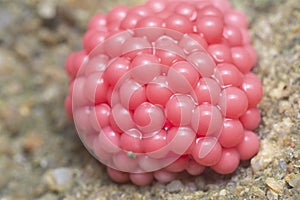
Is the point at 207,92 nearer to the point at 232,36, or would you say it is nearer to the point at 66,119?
the point at 232,36

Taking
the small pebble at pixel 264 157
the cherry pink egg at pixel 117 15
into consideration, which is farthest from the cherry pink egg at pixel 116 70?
the small pebble at pixel 264 157

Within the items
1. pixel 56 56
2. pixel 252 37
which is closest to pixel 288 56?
pixel 252 37

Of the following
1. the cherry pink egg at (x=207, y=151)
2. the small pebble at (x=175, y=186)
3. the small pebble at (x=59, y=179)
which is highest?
the cherry pink egg at (x=207, y=151)

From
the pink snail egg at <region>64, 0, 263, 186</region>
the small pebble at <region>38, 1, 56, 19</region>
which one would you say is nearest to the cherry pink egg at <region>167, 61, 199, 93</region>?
the pink snail egg at <region>64, 0, 263, 186</region>

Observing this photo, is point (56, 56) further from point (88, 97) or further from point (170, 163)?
point (170, 163)

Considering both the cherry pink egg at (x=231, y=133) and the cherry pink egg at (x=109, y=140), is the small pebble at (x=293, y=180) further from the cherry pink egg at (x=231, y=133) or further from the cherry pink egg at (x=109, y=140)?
the cherry pink egg at (x=109, y=140)

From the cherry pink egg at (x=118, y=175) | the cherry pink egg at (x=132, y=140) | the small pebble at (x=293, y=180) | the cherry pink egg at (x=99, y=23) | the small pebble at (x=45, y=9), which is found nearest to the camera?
the small pebble at (x=293, y=180)

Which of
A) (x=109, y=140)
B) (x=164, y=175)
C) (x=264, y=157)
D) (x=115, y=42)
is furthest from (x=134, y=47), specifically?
(x=264, y=157)
